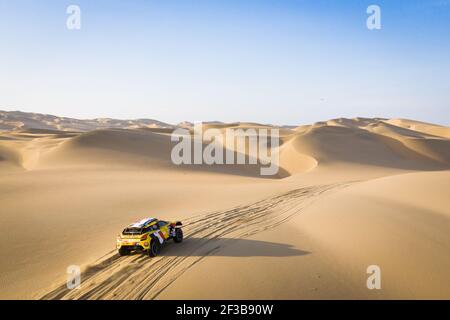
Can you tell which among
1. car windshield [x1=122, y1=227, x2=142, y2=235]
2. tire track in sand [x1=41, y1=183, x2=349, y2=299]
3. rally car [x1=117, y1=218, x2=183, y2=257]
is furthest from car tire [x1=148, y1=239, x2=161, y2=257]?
car windshield [x1=122, y1=227, x2=142, y2=235]

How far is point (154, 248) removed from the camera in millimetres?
10406

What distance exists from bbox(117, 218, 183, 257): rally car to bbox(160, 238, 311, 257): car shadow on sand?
Answer: 408 millimetres

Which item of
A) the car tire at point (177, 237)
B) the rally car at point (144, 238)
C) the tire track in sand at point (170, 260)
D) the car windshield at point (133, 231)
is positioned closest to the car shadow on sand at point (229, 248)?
the tire track in sand at point (170, 260)

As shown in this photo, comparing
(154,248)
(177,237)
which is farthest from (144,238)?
(177,237)

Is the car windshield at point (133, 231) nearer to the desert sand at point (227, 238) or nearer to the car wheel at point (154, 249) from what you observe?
the car wheel at point (154, 249)

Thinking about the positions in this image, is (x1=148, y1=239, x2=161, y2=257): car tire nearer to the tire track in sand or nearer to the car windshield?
the tire track in sand

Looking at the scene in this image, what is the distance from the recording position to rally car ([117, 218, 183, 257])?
401 inches

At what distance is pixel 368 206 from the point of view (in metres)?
15.4

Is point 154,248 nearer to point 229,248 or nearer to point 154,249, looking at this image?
point 154,249

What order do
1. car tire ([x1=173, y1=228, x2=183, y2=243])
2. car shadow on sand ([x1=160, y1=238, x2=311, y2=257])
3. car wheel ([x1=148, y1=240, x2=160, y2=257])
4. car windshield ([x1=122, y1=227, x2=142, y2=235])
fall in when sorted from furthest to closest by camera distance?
car tire ([x1=173, y1=228, x2=183, y2=243]) < car windshield ([x1=122, y1=227, x2=142, y2=235]) < car wheel ([x1=148, y1=240, x2=160, y2=257]) < car shadow on sand ([x1=160, y1=238, x2=311, y2=257])

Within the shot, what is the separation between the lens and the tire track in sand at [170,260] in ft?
26.5
